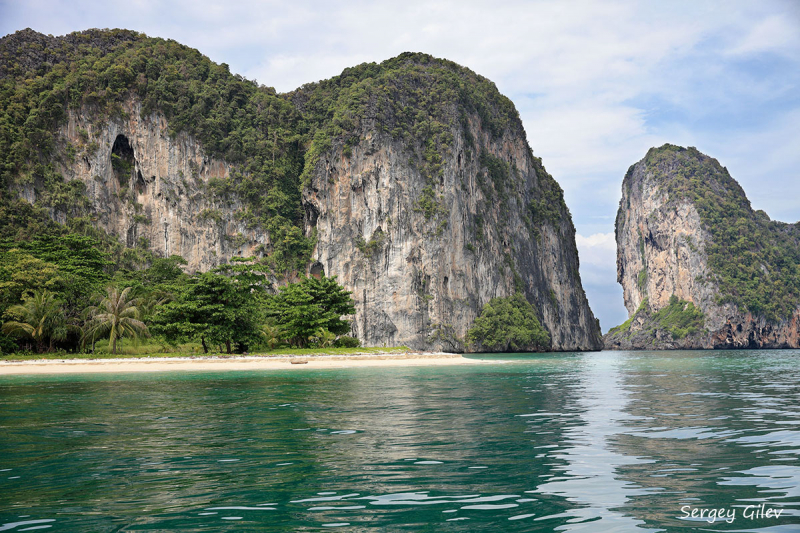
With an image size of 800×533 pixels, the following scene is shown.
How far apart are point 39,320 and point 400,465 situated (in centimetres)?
4187

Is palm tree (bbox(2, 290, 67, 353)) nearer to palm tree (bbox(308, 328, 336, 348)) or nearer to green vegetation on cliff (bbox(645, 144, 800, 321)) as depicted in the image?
palm tree (bbox(308, 328, 336, 348))

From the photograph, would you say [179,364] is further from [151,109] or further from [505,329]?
[151,109]

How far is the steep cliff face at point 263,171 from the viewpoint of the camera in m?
89.8

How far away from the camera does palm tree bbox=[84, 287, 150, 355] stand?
44.2 metres

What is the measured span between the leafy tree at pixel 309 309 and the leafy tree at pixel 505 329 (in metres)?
44.8

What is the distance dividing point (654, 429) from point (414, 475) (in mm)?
6457

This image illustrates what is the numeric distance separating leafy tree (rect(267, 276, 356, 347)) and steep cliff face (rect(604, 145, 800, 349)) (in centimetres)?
12791

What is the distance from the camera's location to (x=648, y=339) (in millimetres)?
170750

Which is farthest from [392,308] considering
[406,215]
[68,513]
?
[68,513]

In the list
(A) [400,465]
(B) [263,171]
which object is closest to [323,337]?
(A) [400,465]

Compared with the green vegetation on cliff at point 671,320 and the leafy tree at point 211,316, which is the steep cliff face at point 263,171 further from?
the green vegetation on cliff at point 671,320

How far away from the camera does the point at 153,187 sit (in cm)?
9469

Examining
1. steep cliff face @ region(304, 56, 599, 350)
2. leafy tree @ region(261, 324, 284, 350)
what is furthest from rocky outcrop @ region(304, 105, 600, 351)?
leafy tree @ region(261, 324, 284, 350)

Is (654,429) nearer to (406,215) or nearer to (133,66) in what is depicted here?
(406,215)
